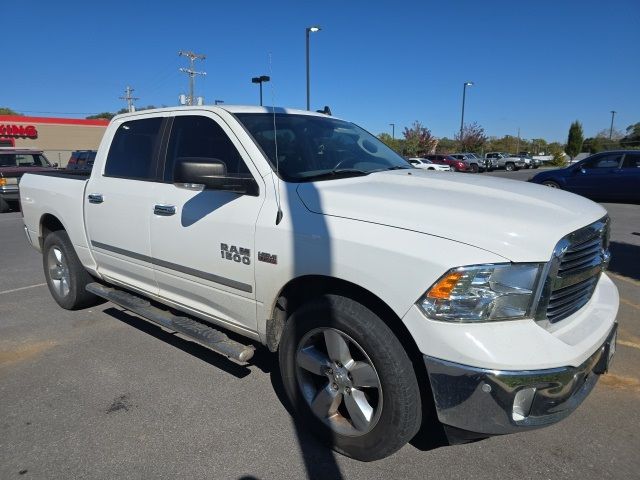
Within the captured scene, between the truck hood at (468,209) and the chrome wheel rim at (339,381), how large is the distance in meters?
0.68

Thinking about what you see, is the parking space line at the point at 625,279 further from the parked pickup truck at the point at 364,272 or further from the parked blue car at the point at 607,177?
the parked blue car at the point at 607,177

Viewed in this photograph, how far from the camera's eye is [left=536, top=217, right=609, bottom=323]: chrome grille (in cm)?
215

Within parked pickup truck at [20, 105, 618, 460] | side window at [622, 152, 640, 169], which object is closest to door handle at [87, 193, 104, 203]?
parked pickup truck at [20, 105, 618, 460]

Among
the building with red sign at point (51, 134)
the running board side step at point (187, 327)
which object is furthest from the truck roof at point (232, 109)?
the building with red sign at point (51, 134)

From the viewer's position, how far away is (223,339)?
3219mm

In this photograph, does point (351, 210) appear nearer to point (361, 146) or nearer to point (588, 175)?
point (361, 146)

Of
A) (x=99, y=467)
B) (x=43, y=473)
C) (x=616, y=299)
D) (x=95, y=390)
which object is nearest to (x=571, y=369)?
(x=616, y=299)

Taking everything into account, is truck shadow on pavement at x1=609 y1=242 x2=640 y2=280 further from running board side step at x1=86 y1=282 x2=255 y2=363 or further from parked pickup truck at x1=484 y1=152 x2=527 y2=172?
parked pickup truck at x1=484 y1=152 x2=527 y2=172

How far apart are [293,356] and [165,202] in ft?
4.98

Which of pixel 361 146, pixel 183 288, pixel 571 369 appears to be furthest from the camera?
pixel 361 146

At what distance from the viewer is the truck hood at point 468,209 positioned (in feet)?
6.95

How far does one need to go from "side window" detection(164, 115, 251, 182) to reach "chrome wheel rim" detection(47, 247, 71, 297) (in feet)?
6.74

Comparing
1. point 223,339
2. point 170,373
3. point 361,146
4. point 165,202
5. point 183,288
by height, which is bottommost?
point 170,373

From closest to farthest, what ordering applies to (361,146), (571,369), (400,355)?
(571,369) → (400,355) → (361,146)
